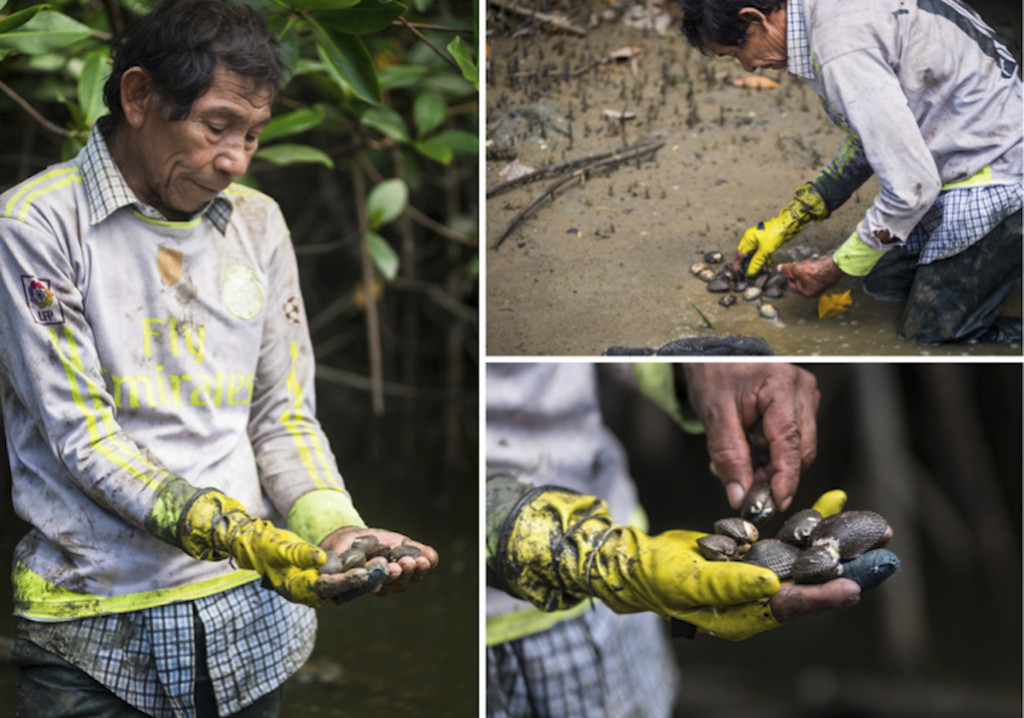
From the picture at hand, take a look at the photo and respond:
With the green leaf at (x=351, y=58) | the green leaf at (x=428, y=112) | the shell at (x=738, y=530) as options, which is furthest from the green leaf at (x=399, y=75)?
the shell at (x=738, y=530)

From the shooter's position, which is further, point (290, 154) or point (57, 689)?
point (290, 154)

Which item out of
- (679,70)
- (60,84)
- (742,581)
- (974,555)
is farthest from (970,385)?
(60,84)

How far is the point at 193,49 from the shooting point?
4.96 feet

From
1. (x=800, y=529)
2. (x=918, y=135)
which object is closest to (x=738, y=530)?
(x=800, y=529)

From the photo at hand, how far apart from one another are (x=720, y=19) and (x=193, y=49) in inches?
36.0

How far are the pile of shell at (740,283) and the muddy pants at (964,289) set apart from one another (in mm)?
208

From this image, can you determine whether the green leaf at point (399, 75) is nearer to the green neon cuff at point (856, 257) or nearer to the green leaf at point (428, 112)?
the green leaf at point (428, 112)

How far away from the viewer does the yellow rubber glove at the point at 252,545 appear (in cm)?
139

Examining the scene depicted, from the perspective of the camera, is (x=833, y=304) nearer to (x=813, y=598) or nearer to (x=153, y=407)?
(x=813, y=598)

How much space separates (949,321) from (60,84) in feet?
7.75

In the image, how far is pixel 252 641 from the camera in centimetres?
163

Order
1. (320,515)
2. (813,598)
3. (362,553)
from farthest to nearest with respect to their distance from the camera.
Result: (320,515), (362,553), (813,598)

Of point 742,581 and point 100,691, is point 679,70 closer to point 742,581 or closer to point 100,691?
point 742,581

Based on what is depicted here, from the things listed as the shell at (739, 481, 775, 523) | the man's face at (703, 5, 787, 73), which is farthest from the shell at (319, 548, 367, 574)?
the man's face at (703, 5, 787, 73)
